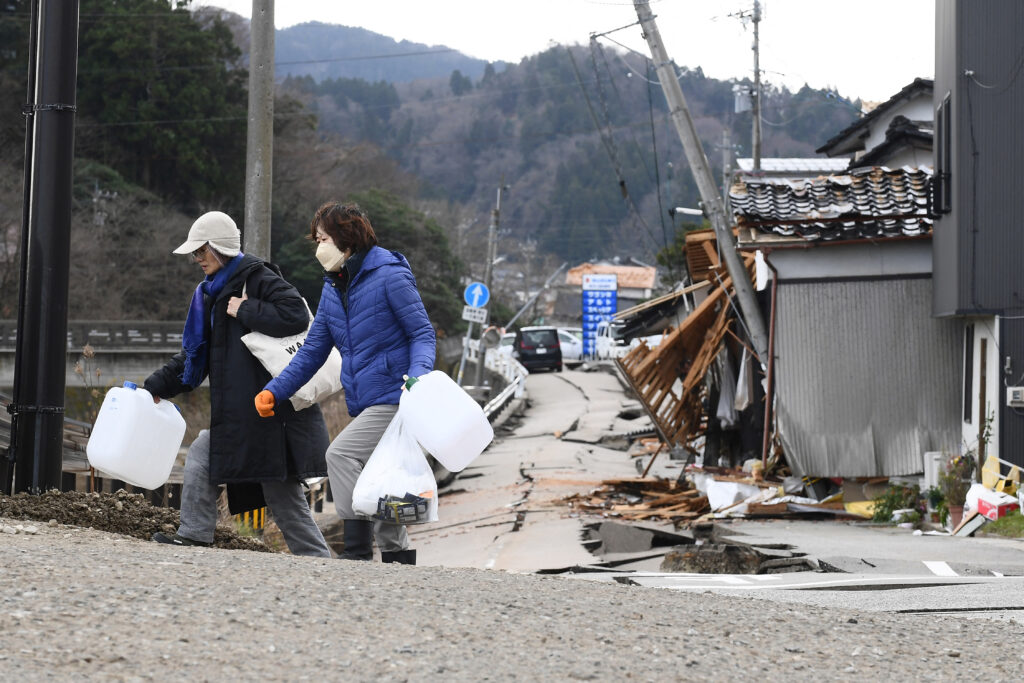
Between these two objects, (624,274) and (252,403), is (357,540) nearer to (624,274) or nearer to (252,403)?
(252,403)

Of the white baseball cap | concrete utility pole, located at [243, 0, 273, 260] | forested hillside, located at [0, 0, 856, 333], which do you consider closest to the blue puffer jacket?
the white baseball cap

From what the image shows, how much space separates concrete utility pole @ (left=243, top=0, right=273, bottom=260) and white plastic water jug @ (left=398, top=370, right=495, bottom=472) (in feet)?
17.1

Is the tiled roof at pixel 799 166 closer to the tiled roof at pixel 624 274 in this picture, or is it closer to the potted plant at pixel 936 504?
the potted plant at pixel 936 504

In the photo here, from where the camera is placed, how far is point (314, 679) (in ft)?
11.5

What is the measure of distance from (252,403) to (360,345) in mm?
635

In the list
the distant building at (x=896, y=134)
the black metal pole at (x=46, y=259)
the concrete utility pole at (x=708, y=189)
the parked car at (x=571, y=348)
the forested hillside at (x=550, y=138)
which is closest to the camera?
the black metal pole at (x=46, y=259)

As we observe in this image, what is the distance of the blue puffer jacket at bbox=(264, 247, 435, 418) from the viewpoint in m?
5.96

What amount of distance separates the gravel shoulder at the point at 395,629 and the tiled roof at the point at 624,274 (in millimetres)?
90512

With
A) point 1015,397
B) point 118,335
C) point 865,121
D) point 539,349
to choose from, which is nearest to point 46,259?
point 1015,397

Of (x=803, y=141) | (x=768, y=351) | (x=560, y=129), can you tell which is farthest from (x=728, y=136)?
(x=560, y=129)

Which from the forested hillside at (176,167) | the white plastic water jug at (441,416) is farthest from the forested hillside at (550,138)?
the white plastic water jug at (441,416)

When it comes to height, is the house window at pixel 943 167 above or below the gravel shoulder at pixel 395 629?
above

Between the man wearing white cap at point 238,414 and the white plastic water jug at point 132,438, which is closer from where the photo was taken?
the man wearing white cap at point 238,414

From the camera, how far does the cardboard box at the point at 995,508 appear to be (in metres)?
11.0
